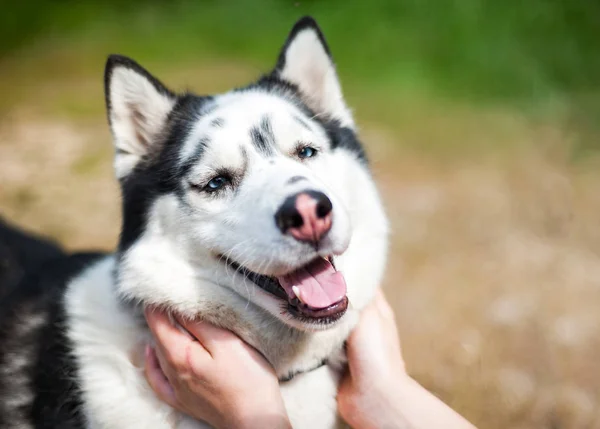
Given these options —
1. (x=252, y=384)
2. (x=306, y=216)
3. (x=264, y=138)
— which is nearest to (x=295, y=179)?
(x=306, y=216)

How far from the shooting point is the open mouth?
6.98 feet

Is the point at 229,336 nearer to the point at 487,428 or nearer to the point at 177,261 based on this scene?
the point at 177,261

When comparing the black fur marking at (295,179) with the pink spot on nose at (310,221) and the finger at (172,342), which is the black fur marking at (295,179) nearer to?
the pink spot on nose at (310,221)

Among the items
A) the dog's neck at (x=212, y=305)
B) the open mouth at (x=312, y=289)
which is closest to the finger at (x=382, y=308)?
the dog's neck at (x=212, y=305)

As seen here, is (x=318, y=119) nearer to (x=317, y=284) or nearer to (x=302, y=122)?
(x=302, y=122)

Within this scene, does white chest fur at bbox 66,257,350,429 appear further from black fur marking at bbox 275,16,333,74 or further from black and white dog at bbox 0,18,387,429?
black fur marking at bbox 275,16,333,74

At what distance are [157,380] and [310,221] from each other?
0.96m

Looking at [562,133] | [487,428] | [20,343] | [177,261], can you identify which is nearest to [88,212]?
[20,343]

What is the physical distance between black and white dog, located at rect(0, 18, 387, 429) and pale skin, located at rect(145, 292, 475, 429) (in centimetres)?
7

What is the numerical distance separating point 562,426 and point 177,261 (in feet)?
8.05

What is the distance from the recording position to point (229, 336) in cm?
230

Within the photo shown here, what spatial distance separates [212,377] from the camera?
218 centimetres

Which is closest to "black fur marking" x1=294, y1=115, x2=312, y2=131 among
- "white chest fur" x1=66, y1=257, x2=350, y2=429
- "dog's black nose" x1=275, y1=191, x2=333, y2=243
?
"dog's black nose" x1=275, y1=191, x2=333, y2=243

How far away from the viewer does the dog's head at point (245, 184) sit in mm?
2074
